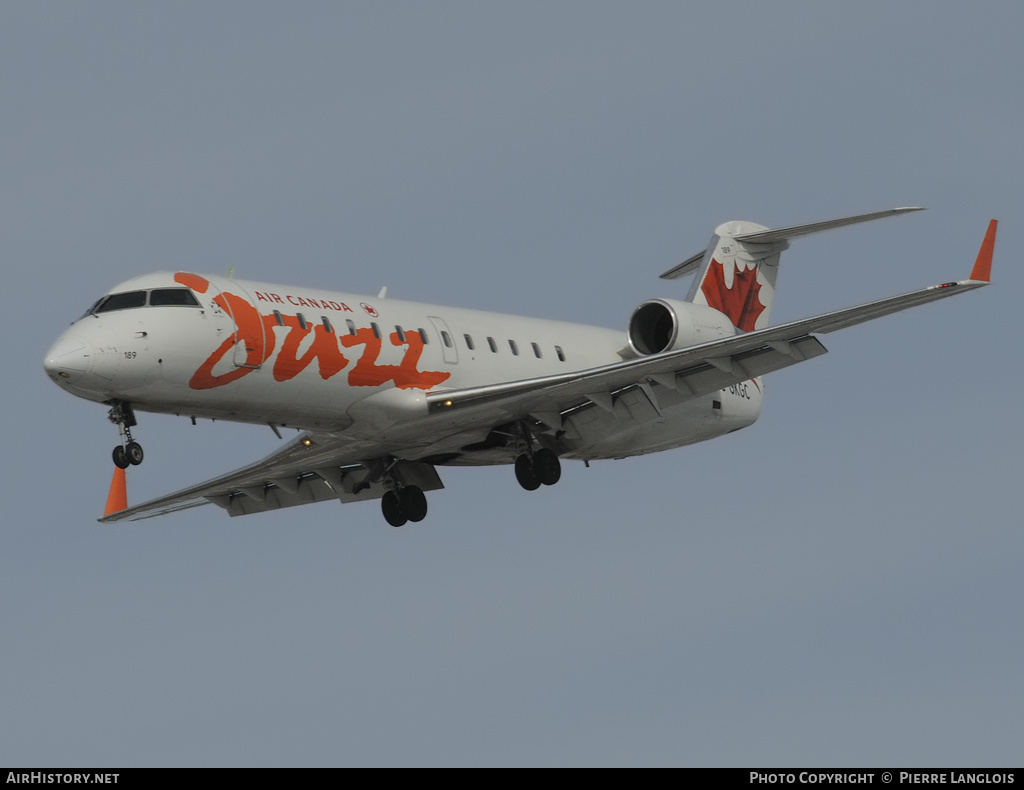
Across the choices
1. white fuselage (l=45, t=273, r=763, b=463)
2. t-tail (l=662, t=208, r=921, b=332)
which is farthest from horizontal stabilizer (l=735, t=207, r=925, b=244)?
white fuselage (l=45, t=273, r=763, b=463)

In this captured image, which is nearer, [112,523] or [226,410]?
[226,410]

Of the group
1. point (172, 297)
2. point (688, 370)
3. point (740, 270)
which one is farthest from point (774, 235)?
point (172, 297)

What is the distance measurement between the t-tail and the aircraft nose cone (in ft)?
40.1

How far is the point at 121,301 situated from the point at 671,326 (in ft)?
29.7

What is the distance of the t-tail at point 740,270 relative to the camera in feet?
107

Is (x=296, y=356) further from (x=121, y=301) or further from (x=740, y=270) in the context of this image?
(x=740, y=270)

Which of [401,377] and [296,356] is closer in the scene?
[296,356]

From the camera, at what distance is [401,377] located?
86.4 feet
